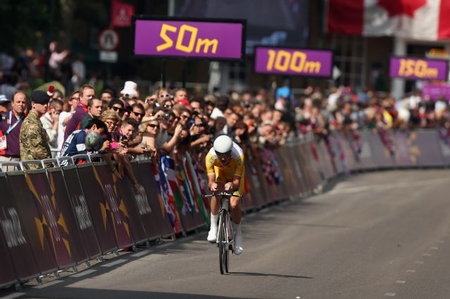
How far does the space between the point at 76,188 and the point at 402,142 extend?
2772 centimetres

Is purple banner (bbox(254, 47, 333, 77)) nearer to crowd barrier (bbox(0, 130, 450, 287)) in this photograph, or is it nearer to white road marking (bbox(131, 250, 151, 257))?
crowd barrier (bbox(0, 130, 450, 287))

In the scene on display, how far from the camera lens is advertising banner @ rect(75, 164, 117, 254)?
1506 centimetres

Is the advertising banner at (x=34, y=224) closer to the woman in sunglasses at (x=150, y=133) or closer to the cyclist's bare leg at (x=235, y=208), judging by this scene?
the cyclist's bare leg at (x=235, y=208)

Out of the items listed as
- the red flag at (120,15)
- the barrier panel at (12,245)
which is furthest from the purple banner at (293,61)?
the barrier panel at (12,245)

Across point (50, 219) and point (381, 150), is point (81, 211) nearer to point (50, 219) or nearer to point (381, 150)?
point (50, 219)

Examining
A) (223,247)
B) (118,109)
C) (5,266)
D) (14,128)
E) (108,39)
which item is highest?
(108,39)

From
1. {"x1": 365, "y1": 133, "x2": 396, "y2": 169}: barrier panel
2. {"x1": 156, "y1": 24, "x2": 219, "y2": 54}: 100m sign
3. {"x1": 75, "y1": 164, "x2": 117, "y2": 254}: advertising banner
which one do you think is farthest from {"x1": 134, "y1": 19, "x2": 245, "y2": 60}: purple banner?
{"x1": 365, "y1": 133, "x2": 396, "y2": 169}: barrier panel

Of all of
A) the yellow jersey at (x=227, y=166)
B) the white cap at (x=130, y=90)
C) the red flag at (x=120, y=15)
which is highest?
the red flag at (x=120, y=15)

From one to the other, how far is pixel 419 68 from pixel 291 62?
12.7 m

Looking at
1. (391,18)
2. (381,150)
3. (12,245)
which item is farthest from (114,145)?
(391,18)

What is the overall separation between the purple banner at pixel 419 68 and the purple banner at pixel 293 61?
11853 mm

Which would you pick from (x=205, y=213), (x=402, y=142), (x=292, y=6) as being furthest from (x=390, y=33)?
(x=205, y=213)

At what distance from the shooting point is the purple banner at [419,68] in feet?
144

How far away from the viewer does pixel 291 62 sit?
32.2 metres
